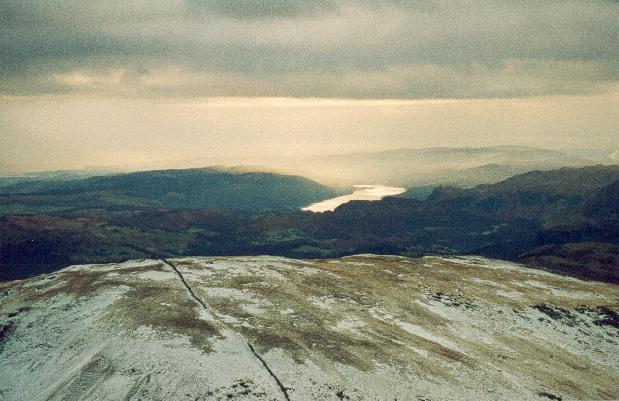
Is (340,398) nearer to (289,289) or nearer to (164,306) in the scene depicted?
(164,306)

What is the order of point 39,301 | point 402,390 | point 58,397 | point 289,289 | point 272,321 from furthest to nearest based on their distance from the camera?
point 289,289 → point 39,301 → point 272,321 → point 402,390 → point 58,397

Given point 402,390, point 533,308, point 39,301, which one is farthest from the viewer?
point 533,308

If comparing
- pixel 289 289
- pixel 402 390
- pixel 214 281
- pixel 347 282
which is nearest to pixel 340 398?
pixel 402 390

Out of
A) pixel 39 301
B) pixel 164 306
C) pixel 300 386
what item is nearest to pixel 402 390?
pixel 300 386

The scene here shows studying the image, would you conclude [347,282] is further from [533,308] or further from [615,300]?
[615,300]

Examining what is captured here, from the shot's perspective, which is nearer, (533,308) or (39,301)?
(39,301)

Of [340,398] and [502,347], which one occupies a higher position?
[340,398]
